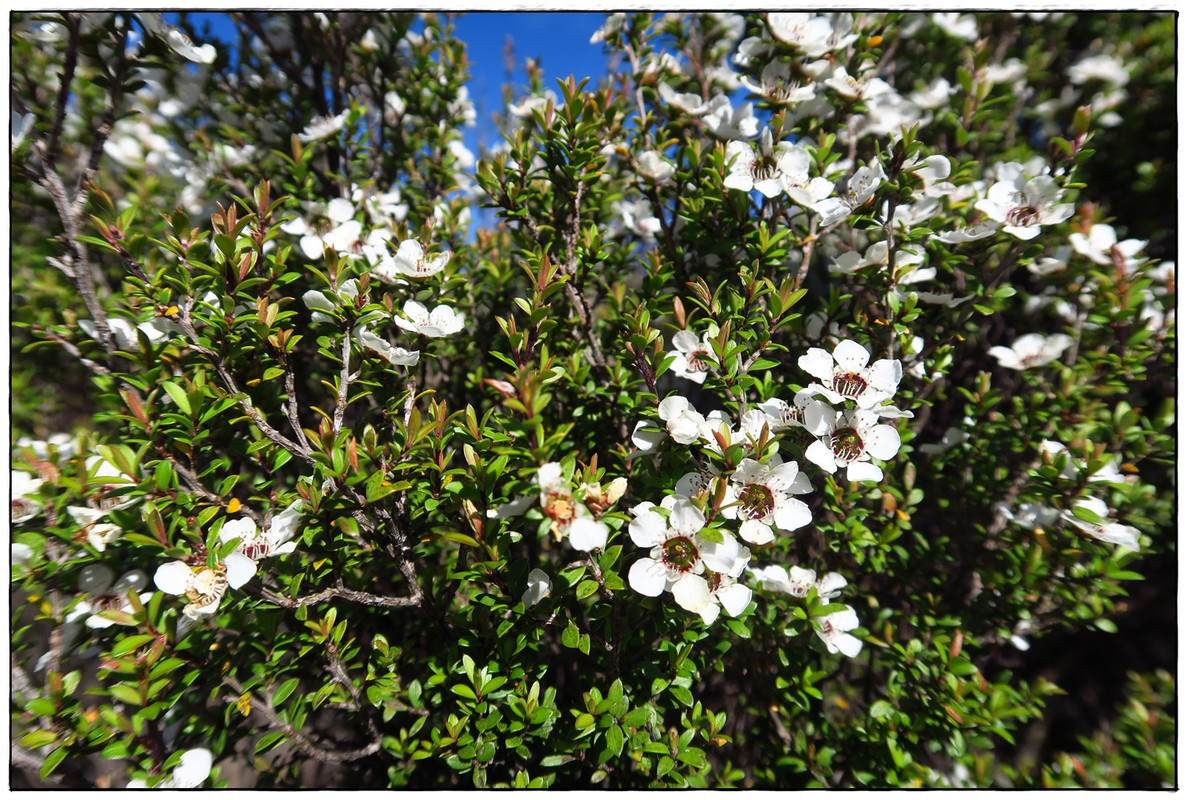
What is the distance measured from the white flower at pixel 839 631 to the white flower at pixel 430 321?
137 cm

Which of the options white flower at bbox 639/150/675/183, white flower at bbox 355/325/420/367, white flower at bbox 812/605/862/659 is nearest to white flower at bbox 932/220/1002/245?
white flower at bbox 639/150/675/183

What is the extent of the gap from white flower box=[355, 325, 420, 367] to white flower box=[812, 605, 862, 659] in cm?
138

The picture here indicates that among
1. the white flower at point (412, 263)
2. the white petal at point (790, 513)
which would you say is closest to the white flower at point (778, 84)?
the white flower at point (412, 263)

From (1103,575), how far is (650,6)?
7.40 ft

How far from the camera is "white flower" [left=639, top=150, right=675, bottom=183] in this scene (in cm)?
177

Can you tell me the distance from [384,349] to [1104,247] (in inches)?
100

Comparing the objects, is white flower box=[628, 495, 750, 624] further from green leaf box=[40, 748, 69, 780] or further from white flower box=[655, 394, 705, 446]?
green leaf box=[40, 748, 69, 780]

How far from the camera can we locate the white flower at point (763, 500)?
1.20 meters

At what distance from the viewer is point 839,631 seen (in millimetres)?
1530

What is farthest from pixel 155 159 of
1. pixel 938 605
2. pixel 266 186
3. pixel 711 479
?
pixel 938 605

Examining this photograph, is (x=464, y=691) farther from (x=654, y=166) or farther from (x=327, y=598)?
(x=654, y=166)

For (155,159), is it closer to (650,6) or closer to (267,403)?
(267,403)

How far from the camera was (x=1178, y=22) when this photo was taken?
1539 mm

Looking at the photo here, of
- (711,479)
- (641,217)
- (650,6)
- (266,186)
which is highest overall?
(650,6)
